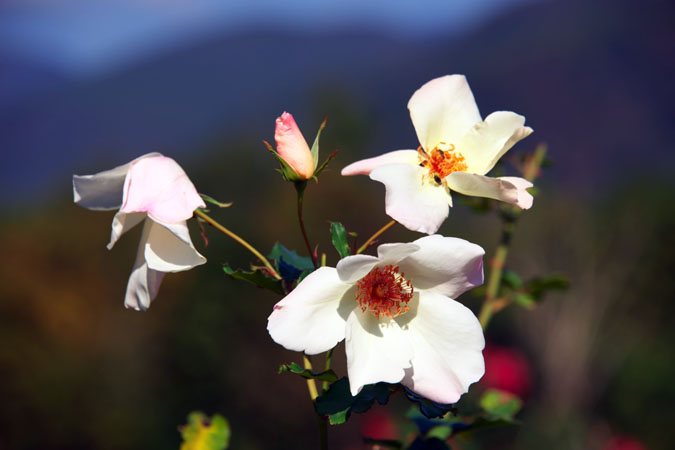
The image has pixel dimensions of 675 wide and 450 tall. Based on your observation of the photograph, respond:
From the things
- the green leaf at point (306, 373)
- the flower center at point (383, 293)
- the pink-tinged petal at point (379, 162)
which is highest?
the pink-tinged petal at point (379, 162)

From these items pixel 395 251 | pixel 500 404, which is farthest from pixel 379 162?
pixel 500 404

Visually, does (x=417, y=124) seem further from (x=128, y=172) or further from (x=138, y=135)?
(x=138, y=135)

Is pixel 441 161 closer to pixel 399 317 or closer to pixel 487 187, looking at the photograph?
pixel 487 187

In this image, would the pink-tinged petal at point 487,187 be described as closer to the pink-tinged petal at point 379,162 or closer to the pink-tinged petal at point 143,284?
the pink-tinged petal at point 379,162

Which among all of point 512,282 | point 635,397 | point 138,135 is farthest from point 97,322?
point 138,135

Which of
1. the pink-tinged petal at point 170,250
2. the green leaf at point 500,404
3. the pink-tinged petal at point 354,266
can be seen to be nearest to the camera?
the pink-tinged petal at point 354,266

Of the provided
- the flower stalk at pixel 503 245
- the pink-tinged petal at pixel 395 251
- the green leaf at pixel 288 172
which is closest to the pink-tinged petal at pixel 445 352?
the pink-tinged petal at pixel 395 251

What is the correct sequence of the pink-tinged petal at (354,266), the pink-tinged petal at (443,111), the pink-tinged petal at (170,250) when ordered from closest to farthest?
the pink-tinged petal at (354,266) < the pink-tinged petal at (170,250) < the pink-tinged petal at (443,111)
